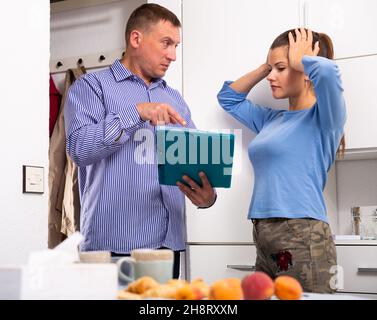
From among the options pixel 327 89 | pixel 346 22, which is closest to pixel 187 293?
pixel 327 89

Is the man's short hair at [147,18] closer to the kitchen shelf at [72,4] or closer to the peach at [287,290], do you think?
the kitchen shelf at [72,4]

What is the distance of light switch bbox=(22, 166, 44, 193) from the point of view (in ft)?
6.15

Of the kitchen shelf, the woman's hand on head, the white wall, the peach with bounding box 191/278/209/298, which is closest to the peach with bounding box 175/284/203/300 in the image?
the peach with bounding box 191/278/209/298

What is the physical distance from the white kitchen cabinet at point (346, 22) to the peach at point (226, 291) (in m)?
1.68

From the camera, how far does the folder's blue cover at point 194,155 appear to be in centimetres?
153

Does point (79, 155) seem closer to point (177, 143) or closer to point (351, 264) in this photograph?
point (177, 143)

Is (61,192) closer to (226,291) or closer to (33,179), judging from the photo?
(33,179)

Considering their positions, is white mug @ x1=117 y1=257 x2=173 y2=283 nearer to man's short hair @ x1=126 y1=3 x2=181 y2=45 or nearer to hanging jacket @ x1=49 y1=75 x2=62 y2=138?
man's short hair @ x1=126 y1=3 x2=181 y2=45

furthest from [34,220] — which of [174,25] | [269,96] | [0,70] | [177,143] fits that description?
[269,96]

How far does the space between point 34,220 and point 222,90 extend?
0.93 m

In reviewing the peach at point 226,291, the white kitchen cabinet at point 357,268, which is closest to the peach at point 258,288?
the peach at point 226,291

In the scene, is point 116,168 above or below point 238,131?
below

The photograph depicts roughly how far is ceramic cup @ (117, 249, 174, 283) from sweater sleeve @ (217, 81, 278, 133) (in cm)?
133

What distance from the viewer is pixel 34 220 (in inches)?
75.4
